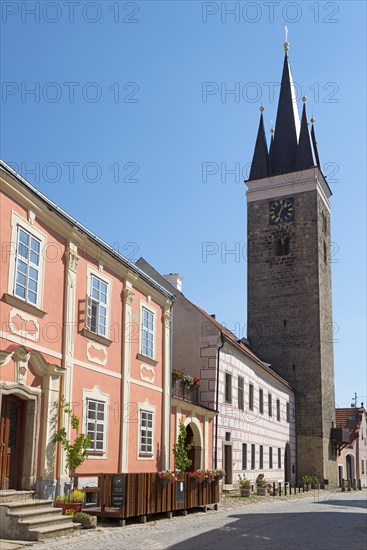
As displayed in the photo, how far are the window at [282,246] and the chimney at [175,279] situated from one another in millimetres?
19028

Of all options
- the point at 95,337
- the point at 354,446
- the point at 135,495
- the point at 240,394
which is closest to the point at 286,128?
the point at 354,446

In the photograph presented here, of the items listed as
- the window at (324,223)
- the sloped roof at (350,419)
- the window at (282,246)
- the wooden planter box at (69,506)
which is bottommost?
the wooden planter box at (69,506)

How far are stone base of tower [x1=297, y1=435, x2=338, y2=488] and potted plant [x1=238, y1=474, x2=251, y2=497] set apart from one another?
578 inches

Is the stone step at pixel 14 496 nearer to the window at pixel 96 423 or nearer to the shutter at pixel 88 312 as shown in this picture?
the window at pixel 96 423

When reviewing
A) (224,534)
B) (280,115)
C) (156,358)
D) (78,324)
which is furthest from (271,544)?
(280,115)

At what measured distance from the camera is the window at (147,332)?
20.6 metres

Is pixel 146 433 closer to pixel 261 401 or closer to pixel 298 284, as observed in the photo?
pixel 261 401

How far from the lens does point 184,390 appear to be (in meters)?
24.6

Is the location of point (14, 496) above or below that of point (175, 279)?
below

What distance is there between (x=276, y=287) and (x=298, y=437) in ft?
33.1

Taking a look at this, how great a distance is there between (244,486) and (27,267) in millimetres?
18273

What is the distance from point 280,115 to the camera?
54188 mm

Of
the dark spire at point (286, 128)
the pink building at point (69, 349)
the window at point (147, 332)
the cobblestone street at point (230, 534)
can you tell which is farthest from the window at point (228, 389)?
the dark spire at point (286, 128)

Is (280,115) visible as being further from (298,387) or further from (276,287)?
(298,387)
